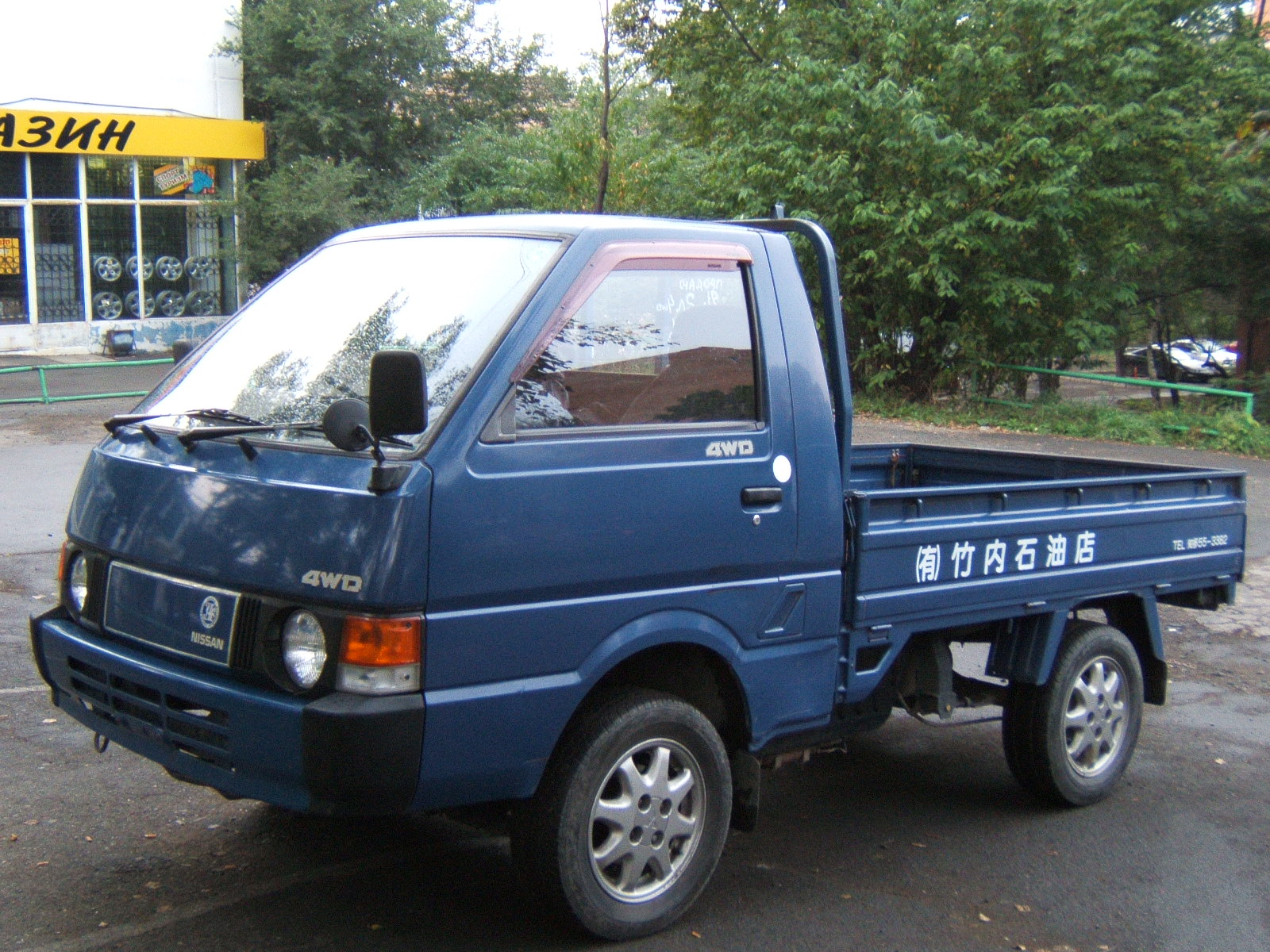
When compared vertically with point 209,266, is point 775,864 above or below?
below

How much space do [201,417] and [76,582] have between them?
0.68 metres

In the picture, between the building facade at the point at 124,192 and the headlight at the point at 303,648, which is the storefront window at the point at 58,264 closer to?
the building facade at the point at 124,192

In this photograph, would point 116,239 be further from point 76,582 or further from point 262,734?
point 262,734

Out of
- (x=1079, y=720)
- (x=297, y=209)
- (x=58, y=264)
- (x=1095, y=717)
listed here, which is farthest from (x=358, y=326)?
(x=58, y=264)

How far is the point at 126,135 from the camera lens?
25.6 metres

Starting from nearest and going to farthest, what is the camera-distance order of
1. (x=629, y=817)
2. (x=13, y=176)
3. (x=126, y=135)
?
(x=629, y=817) → (x=13, y=176) → (x=126, y=135)

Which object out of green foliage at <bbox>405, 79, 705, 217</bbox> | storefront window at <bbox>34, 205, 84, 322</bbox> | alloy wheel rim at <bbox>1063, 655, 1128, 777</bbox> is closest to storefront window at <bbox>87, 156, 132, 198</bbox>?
storefront window at <bbox>34, 205, 84, 322</bbox>

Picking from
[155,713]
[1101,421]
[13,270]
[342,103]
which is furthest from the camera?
[342,103]

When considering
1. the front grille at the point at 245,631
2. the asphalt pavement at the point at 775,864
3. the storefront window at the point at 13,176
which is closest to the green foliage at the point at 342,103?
the storefront window at the point at 13,176

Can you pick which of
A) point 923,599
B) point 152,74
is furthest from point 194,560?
point 152,74

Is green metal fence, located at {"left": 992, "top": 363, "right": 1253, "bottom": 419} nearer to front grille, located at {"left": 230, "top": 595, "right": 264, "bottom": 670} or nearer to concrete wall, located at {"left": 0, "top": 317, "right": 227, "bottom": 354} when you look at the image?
concrete wall, located at {"left": 0, "top": 317, "right": 227, "bottom": 354}

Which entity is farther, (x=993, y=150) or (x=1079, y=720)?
(x=993, y=150)

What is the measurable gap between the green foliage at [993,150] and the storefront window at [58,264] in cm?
1333

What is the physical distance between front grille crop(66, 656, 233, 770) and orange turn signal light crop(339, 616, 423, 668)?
426 mm
